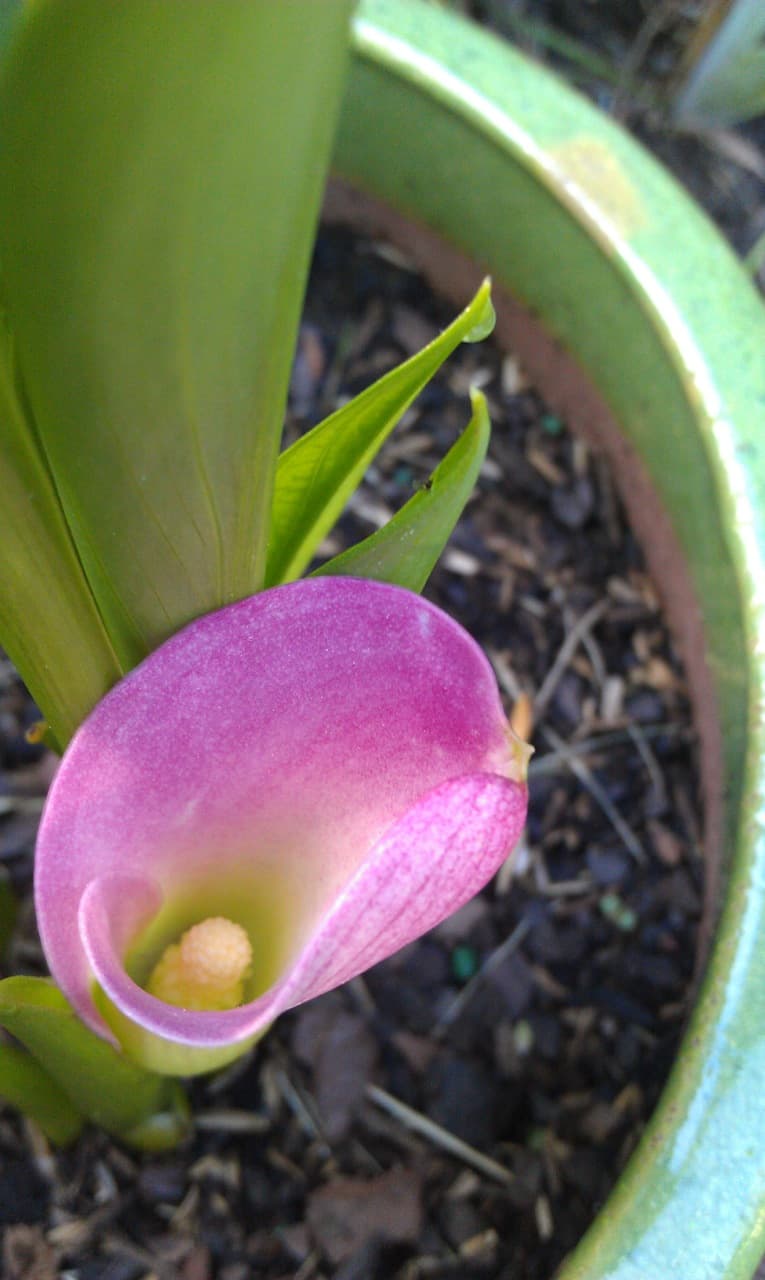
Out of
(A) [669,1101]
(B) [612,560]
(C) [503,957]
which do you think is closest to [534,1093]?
(C) [503,957]

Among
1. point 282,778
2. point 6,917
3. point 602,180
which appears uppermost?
point 602,180

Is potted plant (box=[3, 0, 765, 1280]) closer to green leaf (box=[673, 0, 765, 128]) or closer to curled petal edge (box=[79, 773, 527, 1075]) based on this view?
curled petal edge (box=[79, 773, 527, 1075])

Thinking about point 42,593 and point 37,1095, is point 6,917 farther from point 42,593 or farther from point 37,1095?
point 42,593

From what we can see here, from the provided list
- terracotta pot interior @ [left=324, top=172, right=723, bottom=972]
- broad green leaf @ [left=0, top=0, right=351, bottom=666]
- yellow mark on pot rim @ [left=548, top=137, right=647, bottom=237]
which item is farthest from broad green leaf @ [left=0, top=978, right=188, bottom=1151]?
yellow mark on pot rim @ [left=548, top=137, right=647, bottom=237]

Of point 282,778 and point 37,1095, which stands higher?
point 282,778

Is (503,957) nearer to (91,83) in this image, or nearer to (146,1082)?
(146,1082)

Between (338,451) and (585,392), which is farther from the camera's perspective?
(585,392)

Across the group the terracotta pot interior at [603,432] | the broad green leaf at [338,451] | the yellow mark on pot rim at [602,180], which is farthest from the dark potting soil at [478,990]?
the broad green leaf at [338,451]

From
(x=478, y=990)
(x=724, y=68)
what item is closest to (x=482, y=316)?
(x=478, y=990)
